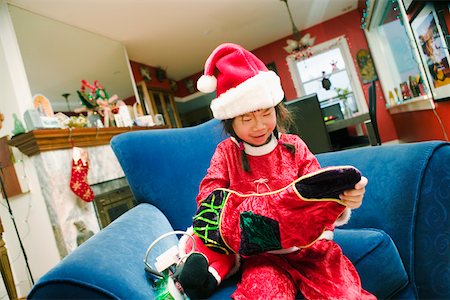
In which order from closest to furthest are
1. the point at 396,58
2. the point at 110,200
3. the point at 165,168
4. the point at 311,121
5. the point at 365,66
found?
1. the point at 165,168
2. the point at 311,121
3. the point at 110,200
4. the point at 396,58
5. the point at 365,66

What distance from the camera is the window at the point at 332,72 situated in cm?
570

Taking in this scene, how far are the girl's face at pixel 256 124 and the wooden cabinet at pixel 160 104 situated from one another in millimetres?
4054

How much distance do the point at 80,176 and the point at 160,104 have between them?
2.82 metres

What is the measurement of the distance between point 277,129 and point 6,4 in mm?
3048

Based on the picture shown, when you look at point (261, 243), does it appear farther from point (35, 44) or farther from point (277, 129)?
point (35, 44)

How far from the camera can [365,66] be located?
568 cm

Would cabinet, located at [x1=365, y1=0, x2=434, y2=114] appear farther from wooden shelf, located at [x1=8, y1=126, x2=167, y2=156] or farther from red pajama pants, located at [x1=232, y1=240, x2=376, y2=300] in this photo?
wooden shelf, located at [x1=8, y1=126, x2=167, y2=156]

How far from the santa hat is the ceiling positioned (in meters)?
2.79

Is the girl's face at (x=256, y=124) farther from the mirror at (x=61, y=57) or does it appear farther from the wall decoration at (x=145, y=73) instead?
the wall decoration at (x=145, y=73)

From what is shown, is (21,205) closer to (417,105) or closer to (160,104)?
(160,104)

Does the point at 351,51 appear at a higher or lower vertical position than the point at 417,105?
higher

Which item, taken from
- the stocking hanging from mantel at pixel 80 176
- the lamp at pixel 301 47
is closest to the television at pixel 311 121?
the stocking hanging from mantel at pixel 80 176

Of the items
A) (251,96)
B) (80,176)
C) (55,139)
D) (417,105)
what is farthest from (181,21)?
(251,96)

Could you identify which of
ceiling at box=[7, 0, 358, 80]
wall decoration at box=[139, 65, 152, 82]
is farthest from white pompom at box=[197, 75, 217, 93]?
wall decoration at box=[139, 65, 152, 82]
